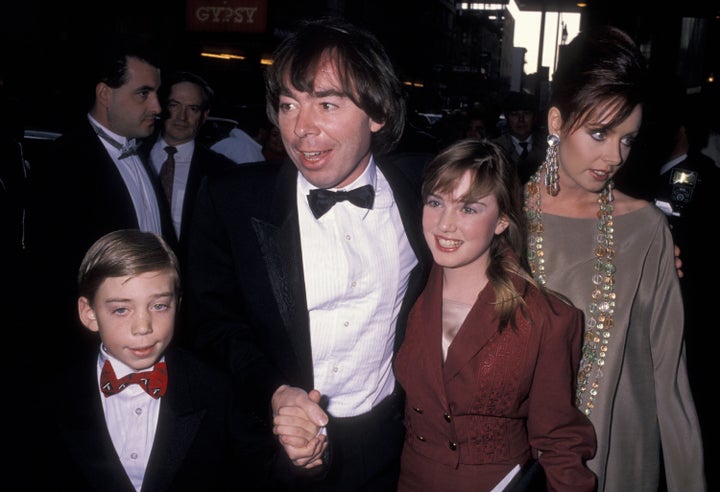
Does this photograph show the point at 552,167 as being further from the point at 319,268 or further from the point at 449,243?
the point at 319,268

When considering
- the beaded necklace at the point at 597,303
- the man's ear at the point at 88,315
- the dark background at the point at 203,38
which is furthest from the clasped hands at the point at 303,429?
the dark background at the point at 203,38

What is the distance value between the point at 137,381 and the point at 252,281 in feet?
1.93

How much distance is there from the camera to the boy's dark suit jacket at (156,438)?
6.97 feet

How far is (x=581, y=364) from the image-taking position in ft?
7.72

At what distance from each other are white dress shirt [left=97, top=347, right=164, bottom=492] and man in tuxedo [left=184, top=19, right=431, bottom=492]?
32 cm

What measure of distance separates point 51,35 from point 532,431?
13.3 m

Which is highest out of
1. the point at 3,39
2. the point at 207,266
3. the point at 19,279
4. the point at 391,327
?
the point at 3,39

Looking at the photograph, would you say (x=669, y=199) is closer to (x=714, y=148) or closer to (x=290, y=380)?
(x=714, y=148)

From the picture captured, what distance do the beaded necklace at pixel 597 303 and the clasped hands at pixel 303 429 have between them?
1.16 meters

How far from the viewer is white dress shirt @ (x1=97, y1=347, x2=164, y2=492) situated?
2.20 meters

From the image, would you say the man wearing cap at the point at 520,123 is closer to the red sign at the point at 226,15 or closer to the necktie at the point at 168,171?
the necktie at the point at 168,171

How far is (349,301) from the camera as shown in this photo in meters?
2.19

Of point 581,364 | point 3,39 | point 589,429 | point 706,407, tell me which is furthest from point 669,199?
point 3,39

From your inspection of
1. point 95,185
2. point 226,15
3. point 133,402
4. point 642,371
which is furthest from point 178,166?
point 226,15
